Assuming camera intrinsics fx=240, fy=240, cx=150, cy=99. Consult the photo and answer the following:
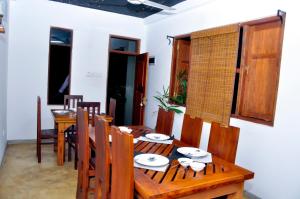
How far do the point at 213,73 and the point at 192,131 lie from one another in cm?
130

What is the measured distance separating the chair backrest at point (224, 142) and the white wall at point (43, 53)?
3.37 meters

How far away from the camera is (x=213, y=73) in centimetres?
352

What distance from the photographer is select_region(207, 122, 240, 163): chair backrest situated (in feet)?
6.75

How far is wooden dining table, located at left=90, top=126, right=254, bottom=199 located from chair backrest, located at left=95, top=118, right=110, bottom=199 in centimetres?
24

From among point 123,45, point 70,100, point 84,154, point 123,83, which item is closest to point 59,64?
point 70,100

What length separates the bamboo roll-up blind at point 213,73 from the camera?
3.22 metres

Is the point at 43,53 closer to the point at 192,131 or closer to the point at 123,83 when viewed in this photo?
the point at 123,83

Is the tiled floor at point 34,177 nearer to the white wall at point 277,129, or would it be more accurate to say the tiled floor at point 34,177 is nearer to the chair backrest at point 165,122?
the chair backrest at point 165,122

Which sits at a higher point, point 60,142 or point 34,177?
point 60,142

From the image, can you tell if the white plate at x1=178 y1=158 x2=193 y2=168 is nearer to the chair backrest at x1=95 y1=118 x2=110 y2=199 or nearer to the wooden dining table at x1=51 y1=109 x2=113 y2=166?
the chair backrest at x1=95 y1=118 x2=110 y2=199

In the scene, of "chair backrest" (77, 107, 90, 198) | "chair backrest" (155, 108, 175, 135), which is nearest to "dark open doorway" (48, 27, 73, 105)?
"chair backrest" (155, 108, 175, 135)

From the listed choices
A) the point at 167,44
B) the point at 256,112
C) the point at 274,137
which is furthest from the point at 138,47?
the point at 274,137

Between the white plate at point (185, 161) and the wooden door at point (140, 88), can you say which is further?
the wooden door at point (140, 88)

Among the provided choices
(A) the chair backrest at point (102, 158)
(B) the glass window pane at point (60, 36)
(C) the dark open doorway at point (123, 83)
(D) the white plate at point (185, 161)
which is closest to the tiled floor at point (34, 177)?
(A) the chair backrest at point (102, 158)
